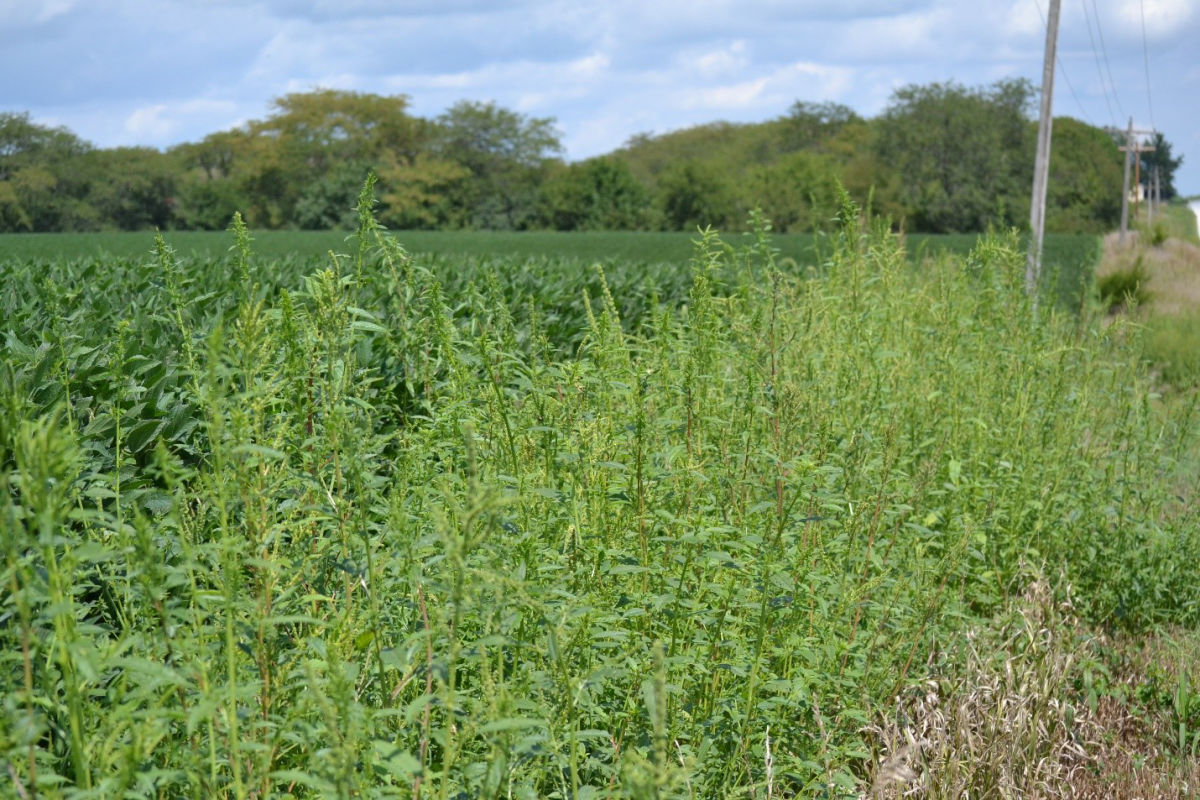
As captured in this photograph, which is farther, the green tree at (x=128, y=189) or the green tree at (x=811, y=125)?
the green tree at (x=811, y=125)

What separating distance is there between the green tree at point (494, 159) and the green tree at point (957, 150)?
88.9ft

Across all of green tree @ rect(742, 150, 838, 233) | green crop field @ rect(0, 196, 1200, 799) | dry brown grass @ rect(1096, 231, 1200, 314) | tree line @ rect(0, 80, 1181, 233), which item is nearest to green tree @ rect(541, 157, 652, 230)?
tree line @ rect(0, 80, 1181, 233)

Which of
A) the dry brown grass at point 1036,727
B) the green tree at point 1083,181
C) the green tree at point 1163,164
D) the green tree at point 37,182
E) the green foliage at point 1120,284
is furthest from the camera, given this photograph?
the green tree at point 1163,164

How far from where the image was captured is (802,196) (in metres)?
67.9

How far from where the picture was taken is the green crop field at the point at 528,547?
6.00 feet

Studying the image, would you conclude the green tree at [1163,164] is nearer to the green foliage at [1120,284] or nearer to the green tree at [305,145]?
the green tree at [305,145]

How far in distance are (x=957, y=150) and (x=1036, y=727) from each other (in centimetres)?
7680

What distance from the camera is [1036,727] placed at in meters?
3.56

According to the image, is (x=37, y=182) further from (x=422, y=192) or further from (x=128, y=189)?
(x=422, y=192)

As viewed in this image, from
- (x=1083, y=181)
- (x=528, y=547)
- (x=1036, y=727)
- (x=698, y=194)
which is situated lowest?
(x=1036, y=727)

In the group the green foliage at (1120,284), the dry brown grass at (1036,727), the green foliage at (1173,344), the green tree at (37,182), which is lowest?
the dry brown grass at (1036,727)

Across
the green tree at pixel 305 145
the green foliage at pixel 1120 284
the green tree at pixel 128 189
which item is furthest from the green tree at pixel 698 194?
the green foliage at pixel 1120 284

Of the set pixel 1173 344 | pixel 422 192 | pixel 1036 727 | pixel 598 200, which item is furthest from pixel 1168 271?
pixel 422 192

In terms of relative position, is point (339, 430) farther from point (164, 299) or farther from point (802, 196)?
point (802, 196)
